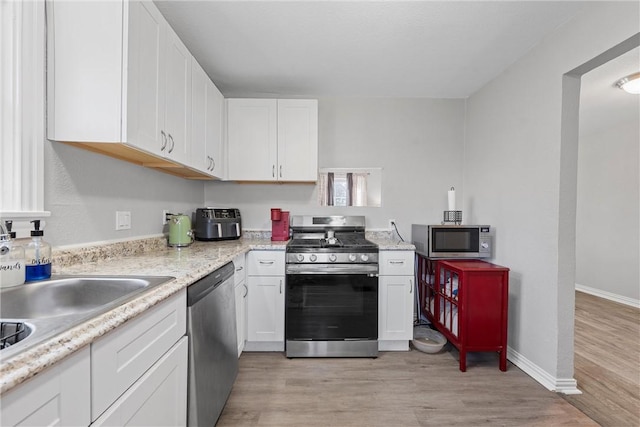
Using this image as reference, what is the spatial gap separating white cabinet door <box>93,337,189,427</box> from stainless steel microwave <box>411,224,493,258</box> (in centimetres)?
200

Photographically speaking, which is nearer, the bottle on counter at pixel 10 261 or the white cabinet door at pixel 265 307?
the bottle on counter at pixel 10 261

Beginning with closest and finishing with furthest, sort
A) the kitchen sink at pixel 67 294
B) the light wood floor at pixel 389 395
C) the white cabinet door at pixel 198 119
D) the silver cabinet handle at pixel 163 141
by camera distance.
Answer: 1. the kitchen sink at pixel 67 294
2. the silver cabinet handle at pixel 163 141
3. the light wood floor at pixel 389 395
4. the white cabinet door at pixel 198 119

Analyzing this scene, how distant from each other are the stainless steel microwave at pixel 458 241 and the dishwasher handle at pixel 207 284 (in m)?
1.69

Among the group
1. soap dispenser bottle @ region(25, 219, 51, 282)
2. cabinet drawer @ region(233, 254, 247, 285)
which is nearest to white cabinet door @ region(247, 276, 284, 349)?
cabinet drawer @ region(233, 254, 247, 285)

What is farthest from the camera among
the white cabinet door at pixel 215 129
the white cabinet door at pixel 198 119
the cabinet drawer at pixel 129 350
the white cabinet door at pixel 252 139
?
the white cabinet door at pixel 252 139

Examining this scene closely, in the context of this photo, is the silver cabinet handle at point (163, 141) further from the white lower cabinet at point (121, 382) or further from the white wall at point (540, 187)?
the white wall at point (540, 187)

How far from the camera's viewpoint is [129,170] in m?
1.76

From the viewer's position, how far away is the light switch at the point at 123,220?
1654 millimetres

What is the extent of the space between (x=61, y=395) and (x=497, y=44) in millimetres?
2848

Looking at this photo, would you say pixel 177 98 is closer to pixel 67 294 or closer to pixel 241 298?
pixel 67 294

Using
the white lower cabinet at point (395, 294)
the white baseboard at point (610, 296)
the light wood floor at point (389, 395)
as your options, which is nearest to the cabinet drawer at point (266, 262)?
the light wood floor at point (389, 395)

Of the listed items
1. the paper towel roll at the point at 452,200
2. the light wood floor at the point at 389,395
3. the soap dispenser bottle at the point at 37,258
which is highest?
the paper towel roll at the point at 452,200

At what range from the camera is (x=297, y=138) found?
2.59 metres

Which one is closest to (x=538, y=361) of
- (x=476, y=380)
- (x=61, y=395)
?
(x=476, y=380)
